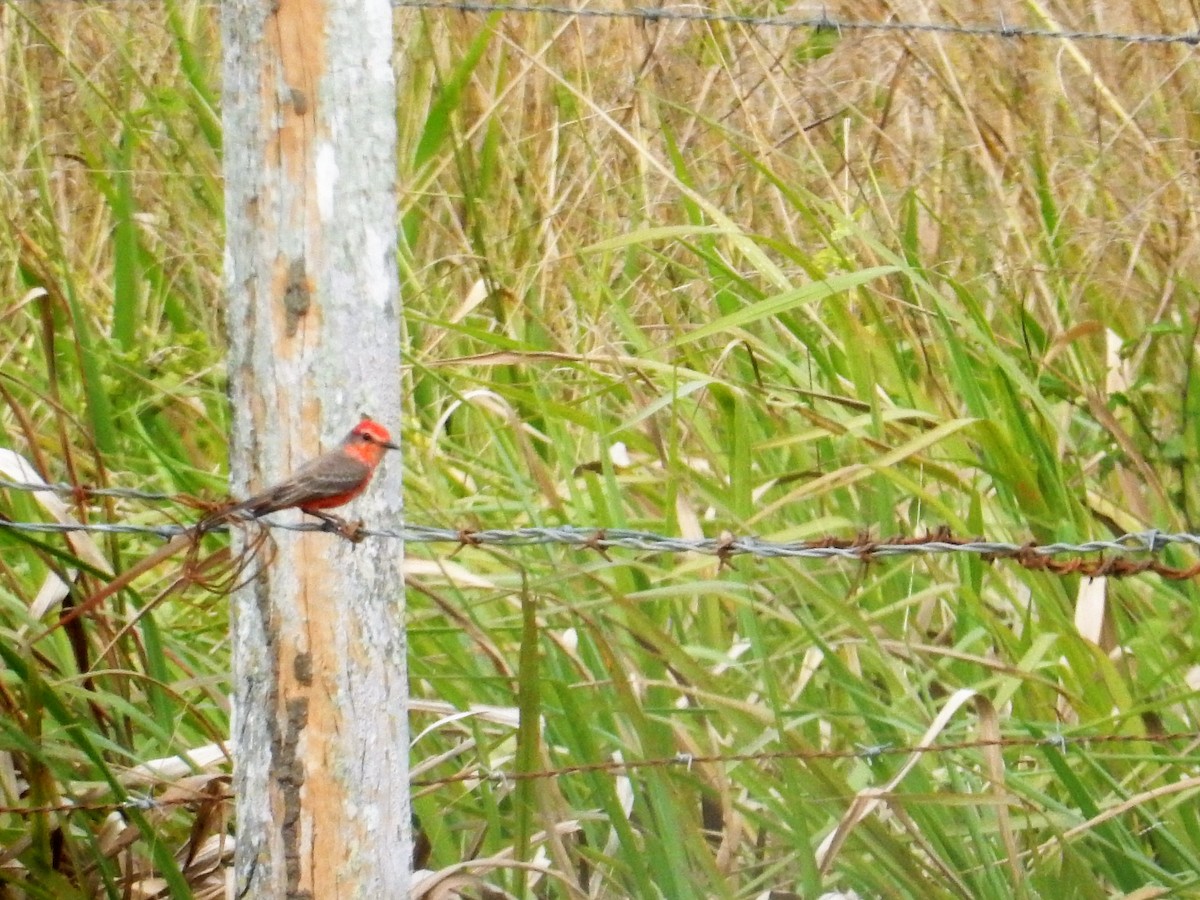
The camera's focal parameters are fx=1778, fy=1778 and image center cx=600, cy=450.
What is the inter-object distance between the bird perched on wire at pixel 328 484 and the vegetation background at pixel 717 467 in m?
0.32

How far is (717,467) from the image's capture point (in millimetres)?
3244

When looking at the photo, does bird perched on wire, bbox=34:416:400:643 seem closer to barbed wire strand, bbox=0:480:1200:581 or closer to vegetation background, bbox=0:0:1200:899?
barbed wire strand, bbox=0:480:1200:581

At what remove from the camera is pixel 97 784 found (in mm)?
2643

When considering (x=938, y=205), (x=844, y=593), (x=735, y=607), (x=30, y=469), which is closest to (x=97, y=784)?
(x=30, y=469)

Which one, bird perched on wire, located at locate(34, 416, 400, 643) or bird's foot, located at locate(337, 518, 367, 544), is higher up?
bird perched on wire, located at locate(34, 416, 400, 643)

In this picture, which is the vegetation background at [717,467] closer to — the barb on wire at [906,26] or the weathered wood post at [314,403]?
the barb on wire at [906,26]

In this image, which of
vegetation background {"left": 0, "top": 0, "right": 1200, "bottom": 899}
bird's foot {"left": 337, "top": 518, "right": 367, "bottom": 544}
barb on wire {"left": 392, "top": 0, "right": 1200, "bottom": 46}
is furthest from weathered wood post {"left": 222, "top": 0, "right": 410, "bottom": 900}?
barb on wire {"left": 392, "top": 0, "right": 1200, "bottom": 46}

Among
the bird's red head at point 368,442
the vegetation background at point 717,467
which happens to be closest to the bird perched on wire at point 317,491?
the bird's red head at point 368,442

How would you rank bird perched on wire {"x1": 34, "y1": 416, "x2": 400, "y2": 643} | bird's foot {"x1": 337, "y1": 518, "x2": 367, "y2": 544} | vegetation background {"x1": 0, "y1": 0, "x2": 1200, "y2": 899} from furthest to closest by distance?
vegetation background {"x1": 0, "y1": 0, "x2": 1200, "y2": 899} < bird's foot {"x1": 337, "y1": 518, "x2": 367, "y2": 544} < bird perched on wire {"x1": 34, "y1": 416, "x2": 400, "y2": 643}

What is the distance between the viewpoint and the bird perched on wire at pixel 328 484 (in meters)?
1.95

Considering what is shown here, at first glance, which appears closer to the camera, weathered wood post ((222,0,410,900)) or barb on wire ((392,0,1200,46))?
weathered wood post ((222,0,410,900))

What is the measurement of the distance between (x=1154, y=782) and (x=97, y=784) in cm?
159

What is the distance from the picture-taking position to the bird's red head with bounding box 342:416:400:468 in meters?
2.01

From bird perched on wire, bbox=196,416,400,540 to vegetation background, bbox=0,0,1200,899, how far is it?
324mm
